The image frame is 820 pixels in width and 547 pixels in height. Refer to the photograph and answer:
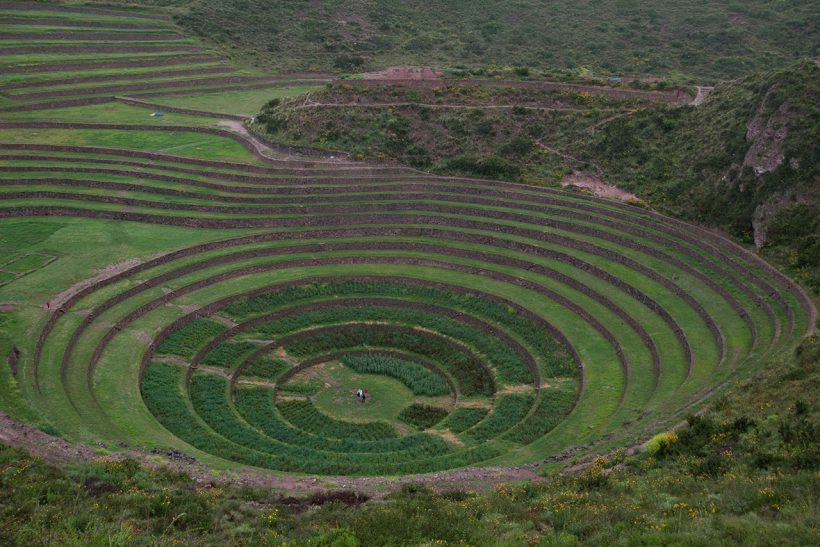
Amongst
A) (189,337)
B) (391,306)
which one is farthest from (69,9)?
(391,306)

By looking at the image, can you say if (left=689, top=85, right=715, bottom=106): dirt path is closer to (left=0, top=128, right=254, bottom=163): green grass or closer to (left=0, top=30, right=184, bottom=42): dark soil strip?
→ (left=0, top=128, right=254, bottom=163): green grass

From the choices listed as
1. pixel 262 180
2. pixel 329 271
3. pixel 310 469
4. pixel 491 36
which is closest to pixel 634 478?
pixel 310 469

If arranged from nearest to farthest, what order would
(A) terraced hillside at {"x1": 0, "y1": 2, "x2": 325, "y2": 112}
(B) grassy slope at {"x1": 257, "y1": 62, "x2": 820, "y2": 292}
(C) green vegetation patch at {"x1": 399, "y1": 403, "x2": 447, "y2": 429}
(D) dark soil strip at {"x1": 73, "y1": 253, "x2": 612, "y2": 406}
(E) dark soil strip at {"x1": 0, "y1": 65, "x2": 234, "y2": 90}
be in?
(C) green vegetation patch at {"x1": 399, "y1": 403, "x2": 447, "y2": 429}
(D) dark soil strip at {"x1": 73, "y1": 253, "x2": 612, "y2": 406}
(B) grassy slope at {"x1": 257, "y1": 62, "x2": 820, "y2": 292}
(E) dark soil strip at {"x1": 0, "y1": 65, "x2": 234, "y2": 90}
(A) terraced hillside at {"x1": 0, "y1": 2, "x2": 325, "y2": 112}

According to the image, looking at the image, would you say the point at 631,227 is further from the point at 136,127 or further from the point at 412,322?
the point at 136,127

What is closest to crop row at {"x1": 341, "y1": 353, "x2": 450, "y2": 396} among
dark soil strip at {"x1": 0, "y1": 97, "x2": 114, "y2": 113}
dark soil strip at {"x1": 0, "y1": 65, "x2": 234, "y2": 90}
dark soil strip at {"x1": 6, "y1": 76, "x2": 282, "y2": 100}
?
dark soil strip at {"x1": 0, "y1": 97, "x2": 114, "y2": 113}

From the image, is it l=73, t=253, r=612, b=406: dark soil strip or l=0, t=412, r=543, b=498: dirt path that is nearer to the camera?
l=0, t=412, r=543, b=498: dirt path

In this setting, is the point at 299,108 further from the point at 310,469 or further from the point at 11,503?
the point at 11,503
